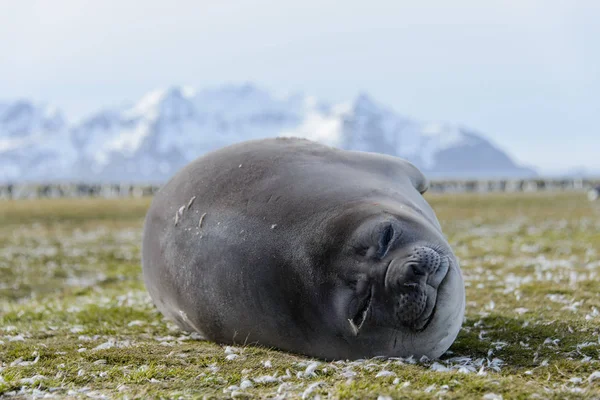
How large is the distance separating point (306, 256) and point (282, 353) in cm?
100

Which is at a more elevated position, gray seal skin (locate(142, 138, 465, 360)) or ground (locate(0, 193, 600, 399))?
gray seal skin (locate(142, 138, 465, 360))

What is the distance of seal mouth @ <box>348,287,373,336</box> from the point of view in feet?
20.5

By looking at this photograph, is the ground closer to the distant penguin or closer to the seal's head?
the seal's head

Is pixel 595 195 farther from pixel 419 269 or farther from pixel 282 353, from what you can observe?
pixel 419 269

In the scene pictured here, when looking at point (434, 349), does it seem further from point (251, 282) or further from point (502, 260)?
point (502, 260)

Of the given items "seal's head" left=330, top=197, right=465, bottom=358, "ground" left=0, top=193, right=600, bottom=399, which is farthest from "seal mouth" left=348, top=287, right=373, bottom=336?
"ground" left=0, top=193, right=600, bottom=399

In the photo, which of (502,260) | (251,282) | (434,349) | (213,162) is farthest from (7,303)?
(502,260)

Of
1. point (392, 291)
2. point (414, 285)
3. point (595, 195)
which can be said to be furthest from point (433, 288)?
point (595, 195)

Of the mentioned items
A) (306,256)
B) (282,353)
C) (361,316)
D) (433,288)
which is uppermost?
(306,256)

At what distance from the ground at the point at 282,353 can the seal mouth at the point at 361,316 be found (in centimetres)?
32

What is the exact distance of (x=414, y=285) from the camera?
6000mm

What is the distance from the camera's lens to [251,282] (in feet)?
22.9

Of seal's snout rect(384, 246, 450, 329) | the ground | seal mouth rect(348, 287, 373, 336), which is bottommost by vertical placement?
the ground

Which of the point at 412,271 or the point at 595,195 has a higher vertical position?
the point at 412,271
